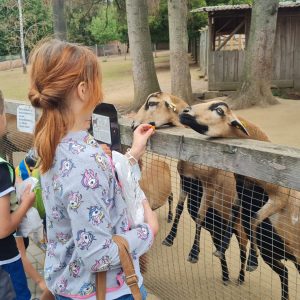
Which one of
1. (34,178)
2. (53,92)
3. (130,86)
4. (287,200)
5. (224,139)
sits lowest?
(130,86)

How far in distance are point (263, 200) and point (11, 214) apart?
1531mm

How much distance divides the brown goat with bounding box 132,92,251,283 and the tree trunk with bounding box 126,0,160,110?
8.83m

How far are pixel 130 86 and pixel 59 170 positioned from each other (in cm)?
1914

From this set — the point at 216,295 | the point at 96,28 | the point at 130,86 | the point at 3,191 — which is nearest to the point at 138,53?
the point at 130,86

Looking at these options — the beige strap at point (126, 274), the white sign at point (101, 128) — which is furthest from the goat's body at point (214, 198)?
the beige strap at point (126, 274)

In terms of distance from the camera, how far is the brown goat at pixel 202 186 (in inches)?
120

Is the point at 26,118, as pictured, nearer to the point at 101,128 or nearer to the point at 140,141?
the point at 101,128

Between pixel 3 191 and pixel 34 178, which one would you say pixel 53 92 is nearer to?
pixel 3 191

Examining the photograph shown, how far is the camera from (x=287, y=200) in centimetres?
254

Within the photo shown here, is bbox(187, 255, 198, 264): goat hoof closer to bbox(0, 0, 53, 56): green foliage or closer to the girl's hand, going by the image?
the girl's hand

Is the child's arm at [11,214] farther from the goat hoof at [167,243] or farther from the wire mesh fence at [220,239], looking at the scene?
the goat hoof at [167,243]

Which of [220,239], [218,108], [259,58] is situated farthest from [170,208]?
[259,58]

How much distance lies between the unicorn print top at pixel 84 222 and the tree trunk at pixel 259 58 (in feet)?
34.3

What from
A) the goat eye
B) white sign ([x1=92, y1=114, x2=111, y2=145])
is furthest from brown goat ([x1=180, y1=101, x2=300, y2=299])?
white sign ([x1=92, y1=114, x2=111, y2=145])
